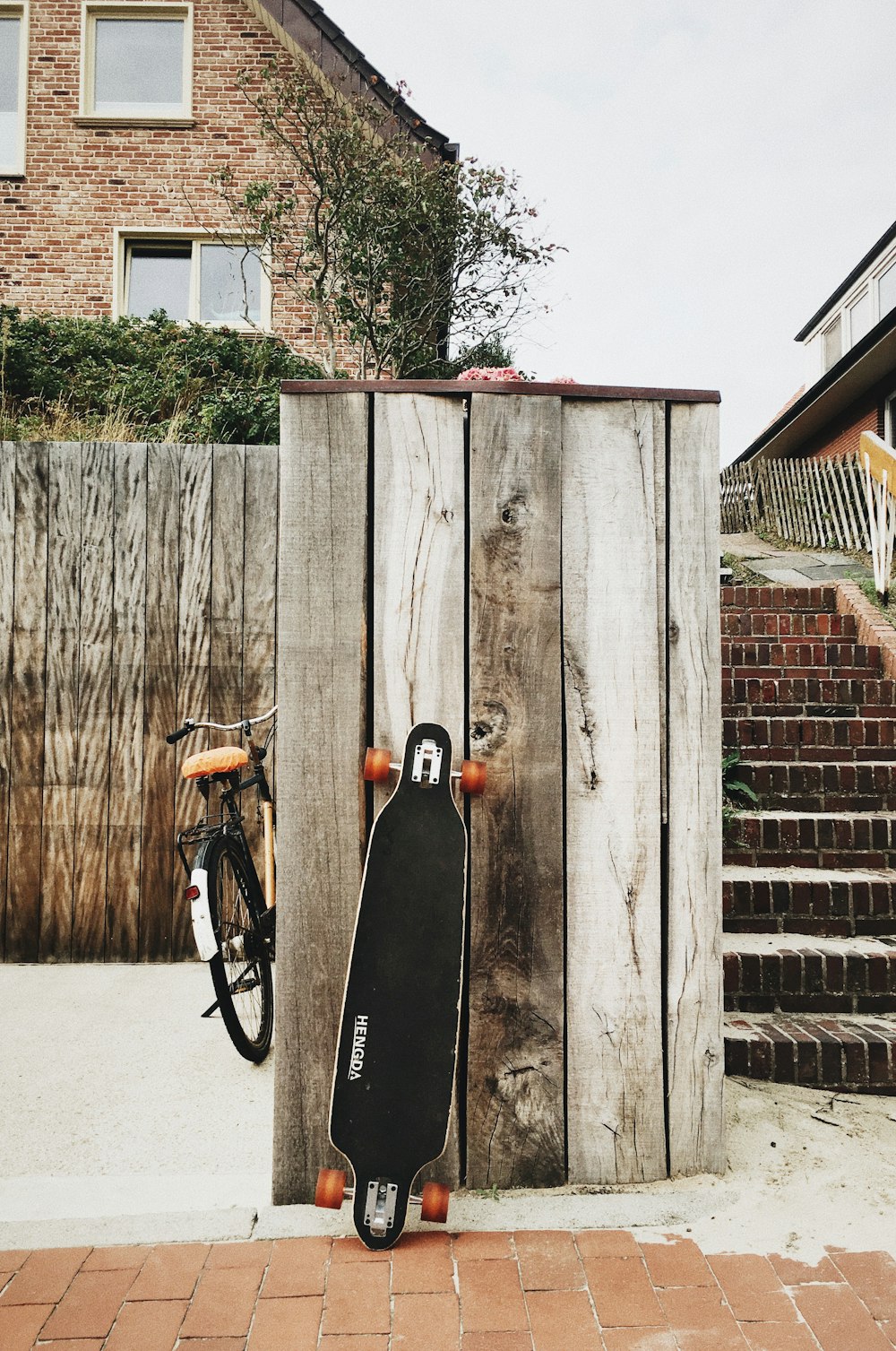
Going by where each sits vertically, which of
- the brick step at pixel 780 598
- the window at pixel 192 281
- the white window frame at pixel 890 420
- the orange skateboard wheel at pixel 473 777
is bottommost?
the orange skateboard wheel at pixel 473 777

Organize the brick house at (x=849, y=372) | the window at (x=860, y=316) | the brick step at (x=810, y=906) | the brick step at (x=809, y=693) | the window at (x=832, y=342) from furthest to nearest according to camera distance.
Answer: the window at (x=832, y=342)
the window at (x=860, y=316)
the brick house at (x=849, y=372)
the brick step at (x=809, y=693)
the brick step at (x=810, y=906)

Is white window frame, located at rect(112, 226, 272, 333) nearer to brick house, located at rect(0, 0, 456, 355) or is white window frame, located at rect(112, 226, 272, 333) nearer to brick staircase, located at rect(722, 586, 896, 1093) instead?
brick house, located at rect(0, 0, 456, 355)

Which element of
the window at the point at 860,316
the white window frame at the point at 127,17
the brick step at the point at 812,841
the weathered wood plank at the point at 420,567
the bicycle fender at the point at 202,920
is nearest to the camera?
the weathered wood plank at the point at 420,567

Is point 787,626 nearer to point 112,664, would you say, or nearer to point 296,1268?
point 112,664

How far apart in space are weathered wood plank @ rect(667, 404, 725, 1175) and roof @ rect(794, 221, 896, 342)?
1788 cm

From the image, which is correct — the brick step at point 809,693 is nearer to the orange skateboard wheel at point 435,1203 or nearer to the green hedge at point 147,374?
the orange skateboard wheel at point 435,1203

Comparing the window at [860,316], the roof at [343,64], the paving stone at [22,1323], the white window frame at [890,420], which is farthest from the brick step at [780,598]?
the window at [860,316]

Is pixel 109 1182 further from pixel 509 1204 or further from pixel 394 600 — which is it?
pixel 394 600

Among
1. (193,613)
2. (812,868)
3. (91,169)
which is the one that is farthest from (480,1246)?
(91,169)

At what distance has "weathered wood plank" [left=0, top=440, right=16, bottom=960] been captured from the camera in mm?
3496

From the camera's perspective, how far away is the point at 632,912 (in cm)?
200

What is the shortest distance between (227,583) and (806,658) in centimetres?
339

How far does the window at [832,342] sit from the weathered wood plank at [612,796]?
20152mm

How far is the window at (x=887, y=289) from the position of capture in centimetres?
1666
